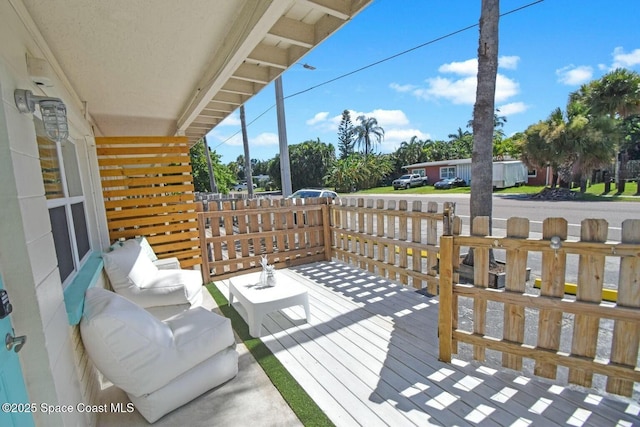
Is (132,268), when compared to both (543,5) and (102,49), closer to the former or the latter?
(102,49)

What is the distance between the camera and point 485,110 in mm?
4188

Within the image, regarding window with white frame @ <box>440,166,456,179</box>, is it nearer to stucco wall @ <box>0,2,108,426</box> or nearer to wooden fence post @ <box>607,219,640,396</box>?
wooden fence post @ <box>607,219,640,396</box>

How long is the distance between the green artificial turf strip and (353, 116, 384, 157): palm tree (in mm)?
46130

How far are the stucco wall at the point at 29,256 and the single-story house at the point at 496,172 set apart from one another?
26.9 meters

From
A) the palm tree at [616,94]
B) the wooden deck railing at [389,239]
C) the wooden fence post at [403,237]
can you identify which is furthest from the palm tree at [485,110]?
the palm tree at [616,94]

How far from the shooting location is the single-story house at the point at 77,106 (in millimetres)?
1187

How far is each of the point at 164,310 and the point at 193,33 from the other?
262 cm

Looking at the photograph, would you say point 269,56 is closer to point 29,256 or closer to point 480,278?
point 29,256

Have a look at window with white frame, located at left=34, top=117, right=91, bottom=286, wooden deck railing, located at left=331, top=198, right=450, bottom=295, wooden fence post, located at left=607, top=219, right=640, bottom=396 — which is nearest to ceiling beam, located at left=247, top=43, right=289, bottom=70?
window with white frame, located at left=34, top=117, right=91, bottom=286

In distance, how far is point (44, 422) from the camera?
3.98 ft

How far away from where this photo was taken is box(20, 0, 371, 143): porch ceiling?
1.88 metres

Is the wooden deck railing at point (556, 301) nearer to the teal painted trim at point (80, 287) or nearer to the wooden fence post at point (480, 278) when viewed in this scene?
the wooden fence post at point (480, 278)

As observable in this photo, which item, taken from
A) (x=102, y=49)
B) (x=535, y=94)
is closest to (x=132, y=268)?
(x=102, y=49)

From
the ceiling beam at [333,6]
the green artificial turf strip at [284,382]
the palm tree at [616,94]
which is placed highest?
the palm tree at [616,94]
